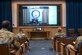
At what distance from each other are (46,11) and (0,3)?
3.42 metres

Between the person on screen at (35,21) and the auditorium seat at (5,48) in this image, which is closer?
the auditorium seat at (5,48)

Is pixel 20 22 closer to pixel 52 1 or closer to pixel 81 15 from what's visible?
pixel 52 1

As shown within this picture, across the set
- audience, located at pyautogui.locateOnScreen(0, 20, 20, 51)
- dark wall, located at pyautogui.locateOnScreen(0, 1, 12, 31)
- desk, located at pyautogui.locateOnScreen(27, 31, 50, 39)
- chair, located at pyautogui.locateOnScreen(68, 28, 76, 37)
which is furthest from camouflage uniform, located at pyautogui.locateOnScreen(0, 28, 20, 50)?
dark wall, located at pyautogui.locateOnScreen(0, 1, 12, 31)

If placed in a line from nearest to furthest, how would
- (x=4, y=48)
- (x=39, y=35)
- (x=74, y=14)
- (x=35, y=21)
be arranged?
1. (x=4, y=48)
2. (x=74, y=14)
3. (x=39, y=35)
4. (x=35, y=21)

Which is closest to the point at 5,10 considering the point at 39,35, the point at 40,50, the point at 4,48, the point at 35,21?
the point at 35,21

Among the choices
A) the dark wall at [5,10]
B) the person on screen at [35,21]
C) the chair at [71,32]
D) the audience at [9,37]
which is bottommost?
the chair at [71,32]

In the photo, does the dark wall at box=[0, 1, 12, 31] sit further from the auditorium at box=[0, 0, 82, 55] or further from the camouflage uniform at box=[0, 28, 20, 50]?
the camouflage uniform at box=[0, 28, 20, 50]

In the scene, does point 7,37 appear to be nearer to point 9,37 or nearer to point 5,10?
point 9,37

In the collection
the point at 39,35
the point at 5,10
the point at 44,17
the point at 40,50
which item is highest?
the point at 5,10

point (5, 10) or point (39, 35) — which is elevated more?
point (5, 10)

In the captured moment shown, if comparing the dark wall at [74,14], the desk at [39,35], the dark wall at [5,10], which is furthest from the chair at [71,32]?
the dark wall at [5,10]

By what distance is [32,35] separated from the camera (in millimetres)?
15891

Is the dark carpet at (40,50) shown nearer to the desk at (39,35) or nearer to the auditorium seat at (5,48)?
the desk at (39,35)

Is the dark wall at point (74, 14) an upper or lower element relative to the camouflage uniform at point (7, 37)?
upper
